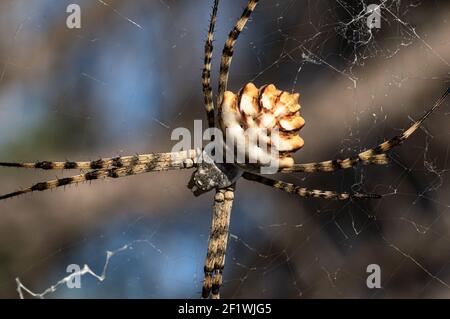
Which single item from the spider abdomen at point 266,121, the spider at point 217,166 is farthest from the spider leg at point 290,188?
the spider abdomen at point 266,121

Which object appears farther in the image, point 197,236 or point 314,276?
point 314,276

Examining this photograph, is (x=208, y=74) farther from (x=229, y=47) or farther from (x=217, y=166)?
(x=217, y=166)

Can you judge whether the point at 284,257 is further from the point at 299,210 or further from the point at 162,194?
the point at 162,194

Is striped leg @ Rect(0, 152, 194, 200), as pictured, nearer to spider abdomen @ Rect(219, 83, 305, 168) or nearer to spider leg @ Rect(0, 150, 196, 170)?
spider leg @ Rect(0, 150, 196, 170)

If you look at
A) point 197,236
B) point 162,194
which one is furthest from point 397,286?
point 162,194

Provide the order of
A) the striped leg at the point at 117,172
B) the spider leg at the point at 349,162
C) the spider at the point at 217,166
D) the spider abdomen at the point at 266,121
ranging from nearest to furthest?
the spider abdomen at the point at 266,121 < the spider at the point at 217,166 < the striped leg at the point at 117,172 < the spider leg at the point at 349,162

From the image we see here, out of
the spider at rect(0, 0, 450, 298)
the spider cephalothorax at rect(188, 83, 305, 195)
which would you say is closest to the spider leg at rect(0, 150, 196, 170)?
the spider at rect(0, 0, 450, 298)

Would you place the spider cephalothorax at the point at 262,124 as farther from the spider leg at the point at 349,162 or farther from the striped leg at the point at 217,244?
the striped leg at the point at 217,244
